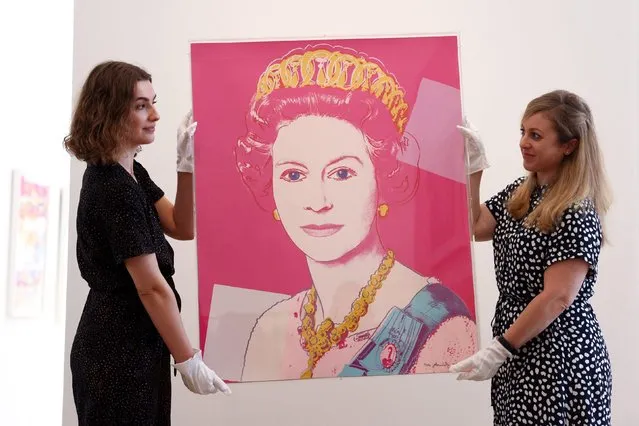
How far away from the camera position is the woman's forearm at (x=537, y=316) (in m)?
1.97

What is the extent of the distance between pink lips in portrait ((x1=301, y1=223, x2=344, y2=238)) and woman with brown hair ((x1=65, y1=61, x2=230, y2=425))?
552 mm

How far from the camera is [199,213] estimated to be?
240 centimetres

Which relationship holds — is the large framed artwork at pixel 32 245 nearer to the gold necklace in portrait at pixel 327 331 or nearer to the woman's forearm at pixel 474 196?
the gold necklace in portrait at pixel 327 331

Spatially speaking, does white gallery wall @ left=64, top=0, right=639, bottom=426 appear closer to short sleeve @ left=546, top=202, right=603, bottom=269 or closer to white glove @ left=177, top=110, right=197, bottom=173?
white glove @ left=177, top=110, right=197, bottom=173

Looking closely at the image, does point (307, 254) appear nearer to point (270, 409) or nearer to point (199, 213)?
point (199, 213)

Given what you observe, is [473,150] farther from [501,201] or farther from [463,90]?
[463,90]

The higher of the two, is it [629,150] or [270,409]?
[629,150]

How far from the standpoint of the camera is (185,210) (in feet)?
7.75

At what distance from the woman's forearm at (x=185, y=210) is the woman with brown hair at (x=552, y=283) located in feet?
2.95

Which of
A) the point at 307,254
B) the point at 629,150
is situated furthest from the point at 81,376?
the point at 629,150

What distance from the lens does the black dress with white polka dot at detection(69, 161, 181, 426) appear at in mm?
1862

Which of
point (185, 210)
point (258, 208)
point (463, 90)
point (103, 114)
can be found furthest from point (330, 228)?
point (463, 90)

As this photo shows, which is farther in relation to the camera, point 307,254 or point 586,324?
point 307,254

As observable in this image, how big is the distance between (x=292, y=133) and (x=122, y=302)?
81 cm
